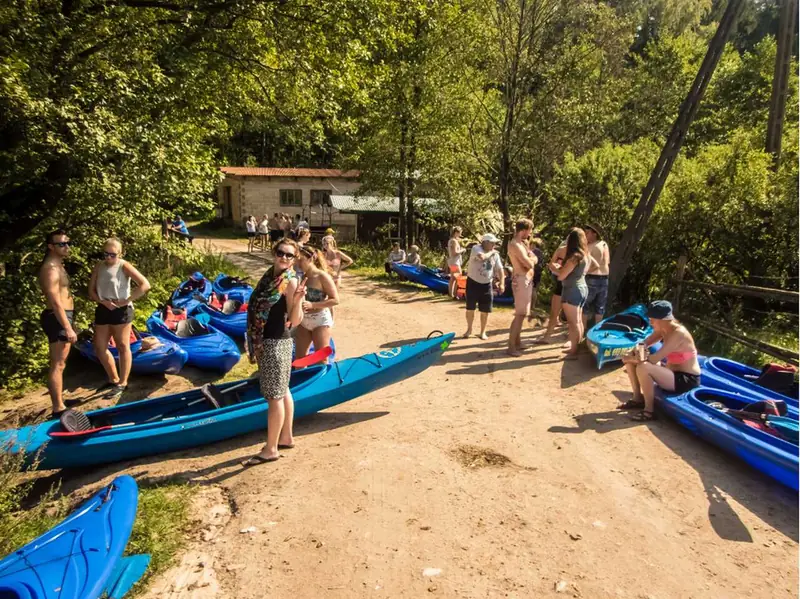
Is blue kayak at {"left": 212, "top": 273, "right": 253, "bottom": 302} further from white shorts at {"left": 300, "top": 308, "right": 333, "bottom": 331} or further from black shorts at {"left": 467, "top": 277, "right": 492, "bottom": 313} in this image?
white shorts at {"left": 300, "top": 308, "right": 333, "bottom": 331}

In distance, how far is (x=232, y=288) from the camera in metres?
11.4

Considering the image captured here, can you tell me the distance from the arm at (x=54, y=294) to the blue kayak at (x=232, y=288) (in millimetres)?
4894

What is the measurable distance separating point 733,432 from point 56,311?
6718 millimetres

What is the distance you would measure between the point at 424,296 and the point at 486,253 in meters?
5.49

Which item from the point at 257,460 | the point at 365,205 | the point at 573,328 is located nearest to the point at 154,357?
the point at 257,460

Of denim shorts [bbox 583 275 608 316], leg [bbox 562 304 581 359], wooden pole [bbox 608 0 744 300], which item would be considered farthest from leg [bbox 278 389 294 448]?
wooden pole [bbox 608 0 744 300]

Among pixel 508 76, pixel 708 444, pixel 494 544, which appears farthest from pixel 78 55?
pixel 508 76

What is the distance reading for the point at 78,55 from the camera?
7152 millimetres

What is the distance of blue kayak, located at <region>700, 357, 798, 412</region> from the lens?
5.75 metres

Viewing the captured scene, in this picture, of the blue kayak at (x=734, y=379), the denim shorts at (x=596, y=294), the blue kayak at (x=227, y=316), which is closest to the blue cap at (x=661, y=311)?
the blue kayak at (x=734, y=379)

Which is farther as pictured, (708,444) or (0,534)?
(708,444)

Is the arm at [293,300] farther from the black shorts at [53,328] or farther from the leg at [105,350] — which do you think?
the leg at [105,350]

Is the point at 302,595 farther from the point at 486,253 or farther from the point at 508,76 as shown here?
the point at 508,76

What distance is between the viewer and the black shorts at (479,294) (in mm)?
8284
